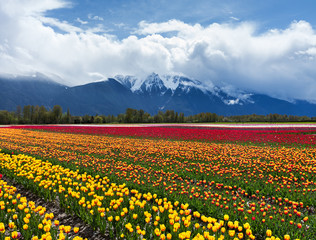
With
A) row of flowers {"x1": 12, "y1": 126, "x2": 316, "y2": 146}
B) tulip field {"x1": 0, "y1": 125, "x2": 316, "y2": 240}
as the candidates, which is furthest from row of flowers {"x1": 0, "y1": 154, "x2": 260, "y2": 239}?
row of flowers {"x1": 12, "y1": 126, "x2": 316, "y2": 146}

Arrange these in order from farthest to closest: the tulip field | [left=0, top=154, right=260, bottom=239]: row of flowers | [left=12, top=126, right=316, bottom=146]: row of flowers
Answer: [left=12, top=126, right=316, bottom=146]: row of flowers
the tulip field
[left=0, top=154, right=260, bottom=239]: row of flowers

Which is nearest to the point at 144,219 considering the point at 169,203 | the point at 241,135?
the point at 169,203

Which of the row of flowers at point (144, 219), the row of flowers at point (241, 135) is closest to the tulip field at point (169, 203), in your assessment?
the row of flowers at point (144, 219)

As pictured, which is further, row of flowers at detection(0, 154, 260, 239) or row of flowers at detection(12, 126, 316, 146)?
row of flowers at detection(12, 126, 316, 146)

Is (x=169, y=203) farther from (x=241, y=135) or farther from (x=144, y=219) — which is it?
(x=241, y=135)

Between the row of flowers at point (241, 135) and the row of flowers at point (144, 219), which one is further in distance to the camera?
the row of flowers at point (241, 135)

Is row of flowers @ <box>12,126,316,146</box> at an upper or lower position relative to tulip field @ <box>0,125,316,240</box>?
upper

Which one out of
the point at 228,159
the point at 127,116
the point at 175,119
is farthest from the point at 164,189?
the point at 175,119

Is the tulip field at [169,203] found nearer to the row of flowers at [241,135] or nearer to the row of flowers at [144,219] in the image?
the row of flowers at [144,219]

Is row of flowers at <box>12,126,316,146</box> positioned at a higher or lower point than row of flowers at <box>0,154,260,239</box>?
higher

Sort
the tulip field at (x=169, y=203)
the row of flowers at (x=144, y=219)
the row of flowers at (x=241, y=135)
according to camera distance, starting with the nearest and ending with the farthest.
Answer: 1. the row of flowers at (x=144, y=219)
2. the tulip field at (x=169, y=203)
3. the row of flowers at (x=241, y=135)

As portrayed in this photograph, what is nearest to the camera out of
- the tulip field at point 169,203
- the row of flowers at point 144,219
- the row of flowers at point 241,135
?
the row of flowers at point 144,219

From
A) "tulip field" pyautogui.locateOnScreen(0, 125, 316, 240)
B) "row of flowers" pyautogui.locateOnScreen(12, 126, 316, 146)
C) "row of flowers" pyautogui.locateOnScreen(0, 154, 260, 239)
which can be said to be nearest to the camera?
"row of flowers" pyautogui.locateOnScreen(0, 154, 260, 239)

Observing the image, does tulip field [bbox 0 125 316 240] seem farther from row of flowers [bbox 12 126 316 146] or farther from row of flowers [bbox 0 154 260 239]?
row of flowers [bbox 12 126 316 146]
